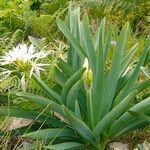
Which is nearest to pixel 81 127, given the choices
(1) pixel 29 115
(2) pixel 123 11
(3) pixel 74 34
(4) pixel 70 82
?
(4) pixel 70 82

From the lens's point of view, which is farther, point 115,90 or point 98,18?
point 98,18

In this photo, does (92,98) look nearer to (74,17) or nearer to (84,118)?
(84,118)

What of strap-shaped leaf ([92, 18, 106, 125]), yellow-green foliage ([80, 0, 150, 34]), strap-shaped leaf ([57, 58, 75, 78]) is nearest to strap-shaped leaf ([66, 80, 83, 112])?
strap-shaped leaf ([92, 18, 106, 125])

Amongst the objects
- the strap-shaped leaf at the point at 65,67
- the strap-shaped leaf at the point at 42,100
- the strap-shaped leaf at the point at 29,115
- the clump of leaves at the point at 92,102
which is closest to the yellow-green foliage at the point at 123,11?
the clump of leaves at the point at 92,102

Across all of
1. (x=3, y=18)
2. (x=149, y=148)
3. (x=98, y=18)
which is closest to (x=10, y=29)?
(x=3, y=18)

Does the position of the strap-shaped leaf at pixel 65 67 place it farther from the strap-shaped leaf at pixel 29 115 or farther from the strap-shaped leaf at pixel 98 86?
the strap-shaped leaf at pixel 29 115

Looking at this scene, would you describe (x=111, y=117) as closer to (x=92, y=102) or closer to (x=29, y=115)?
(x=92, y=102)
